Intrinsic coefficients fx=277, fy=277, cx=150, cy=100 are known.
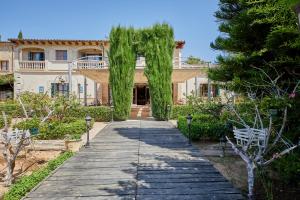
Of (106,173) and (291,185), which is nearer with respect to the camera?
(291,185)

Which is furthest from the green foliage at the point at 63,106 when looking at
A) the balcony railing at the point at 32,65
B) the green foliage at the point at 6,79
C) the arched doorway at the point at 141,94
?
the green foliage at the point at 6,79

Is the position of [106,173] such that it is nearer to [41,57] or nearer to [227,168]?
[227,168]

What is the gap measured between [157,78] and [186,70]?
3971 millimetres

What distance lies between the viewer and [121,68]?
18828mm

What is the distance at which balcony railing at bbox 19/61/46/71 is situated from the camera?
28859 millimetres

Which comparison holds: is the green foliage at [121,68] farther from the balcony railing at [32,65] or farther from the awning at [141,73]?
the balcony railing at [32,65]

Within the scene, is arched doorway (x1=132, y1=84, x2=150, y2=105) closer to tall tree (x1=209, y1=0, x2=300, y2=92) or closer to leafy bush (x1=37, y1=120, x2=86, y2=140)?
leafy bush (x1=37, y1=120, x2=86, y2=140)

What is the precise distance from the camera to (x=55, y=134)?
12.1 meters

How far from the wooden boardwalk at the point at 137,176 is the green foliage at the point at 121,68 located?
8.56m

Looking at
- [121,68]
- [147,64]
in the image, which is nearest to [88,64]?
[121,68]

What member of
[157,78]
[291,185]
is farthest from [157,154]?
[157,78]

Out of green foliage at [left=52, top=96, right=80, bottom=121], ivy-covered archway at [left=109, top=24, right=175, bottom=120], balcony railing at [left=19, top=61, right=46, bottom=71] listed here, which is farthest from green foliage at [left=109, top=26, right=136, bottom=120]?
balcony railing at [left=19, top=61, right=46, bottom=71]

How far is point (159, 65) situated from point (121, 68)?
2.59 meters

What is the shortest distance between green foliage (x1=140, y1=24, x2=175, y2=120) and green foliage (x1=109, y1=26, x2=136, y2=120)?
3.58 ft
